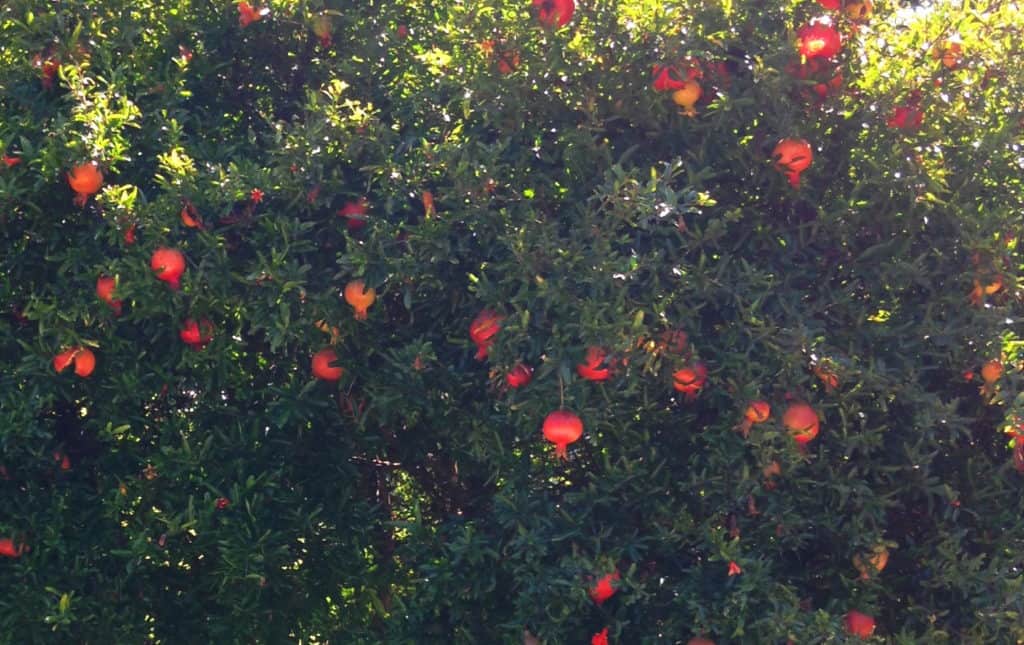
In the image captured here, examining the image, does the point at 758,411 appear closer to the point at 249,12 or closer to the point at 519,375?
Answer: the point at 519,375

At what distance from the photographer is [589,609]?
9.83ft

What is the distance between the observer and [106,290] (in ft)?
9.95

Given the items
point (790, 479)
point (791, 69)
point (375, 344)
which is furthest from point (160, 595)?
point (791, 69)

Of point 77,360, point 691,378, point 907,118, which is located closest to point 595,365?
point 691,378

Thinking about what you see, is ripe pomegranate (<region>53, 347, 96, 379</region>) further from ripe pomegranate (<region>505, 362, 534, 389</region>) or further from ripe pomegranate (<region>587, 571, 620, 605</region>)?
ripe pomegranate (<region>587, 571, 620, 605</region>)

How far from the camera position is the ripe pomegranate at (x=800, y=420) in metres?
2.71

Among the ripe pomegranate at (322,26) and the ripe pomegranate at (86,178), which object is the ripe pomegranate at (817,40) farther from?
the ripe pomegranate at (86,178)

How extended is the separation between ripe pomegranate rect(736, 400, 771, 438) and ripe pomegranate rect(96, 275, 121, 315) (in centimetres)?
165

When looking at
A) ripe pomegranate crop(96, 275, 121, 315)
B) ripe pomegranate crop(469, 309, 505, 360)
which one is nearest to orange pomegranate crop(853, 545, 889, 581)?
ripe pomegranate crop(469, 309, 505, 360)

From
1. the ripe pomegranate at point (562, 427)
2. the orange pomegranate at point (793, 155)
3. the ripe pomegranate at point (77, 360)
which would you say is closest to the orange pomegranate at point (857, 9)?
the orange pomegranate at point (793, 155)

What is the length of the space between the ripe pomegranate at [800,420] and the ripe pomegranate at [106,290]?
175 centimetres

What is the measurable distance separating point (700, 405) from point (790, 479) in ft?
0.99

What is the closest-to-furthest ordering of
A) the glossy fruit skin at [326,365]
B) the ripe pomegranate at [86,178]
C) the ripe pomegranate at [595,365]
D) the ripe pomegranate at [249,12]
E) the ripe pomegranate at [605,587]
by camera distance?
the ripe pomegranate at [595,365] < the ripe pomegranate at [605,587] < the ripe pomegranate at [86,178] < the glossy fruit skin at [326,365] < the ripe pomegranate at [249,12]

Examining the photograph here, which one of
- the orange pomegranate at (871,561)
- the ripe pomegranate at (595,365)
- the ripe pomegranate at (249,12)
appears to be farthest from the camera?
the ripe pomegranate at (249,12)
